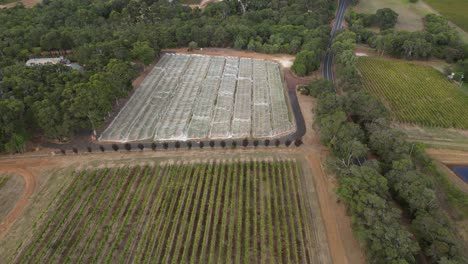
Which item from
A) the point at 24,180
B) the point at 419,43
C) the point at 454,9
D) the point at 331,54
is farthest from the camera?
the point at 454,9

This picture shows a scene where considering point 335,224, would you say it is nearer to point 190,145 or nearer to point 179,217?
point 179,217

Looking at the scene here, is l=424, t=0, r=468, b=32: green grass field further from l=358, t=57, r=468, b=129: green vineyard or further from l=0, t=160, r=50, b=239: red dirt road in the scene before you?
l=0, t=160, r=50, b=239: red dirt road

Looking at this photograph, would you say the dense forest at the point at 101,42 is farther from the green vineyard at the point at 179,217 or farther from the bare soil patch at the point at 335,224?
the bare soil patch at the point at 335,224

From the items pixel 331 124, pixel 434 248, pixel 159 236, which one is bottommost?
pixel 159 236

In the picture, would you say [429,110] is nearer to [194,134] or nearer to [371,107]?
[371,107]

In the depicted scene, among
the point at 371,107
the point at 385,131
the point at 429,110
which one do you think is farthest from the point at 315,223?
the point at 429,110

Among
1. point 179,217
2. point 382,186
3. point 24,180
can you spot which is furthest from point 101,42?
point 382,186

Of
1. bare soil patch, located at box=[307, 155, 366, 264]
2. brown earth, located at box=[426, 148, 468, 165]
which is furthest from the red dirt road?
brown earth, located at box=[426, 148, 468, 165]
